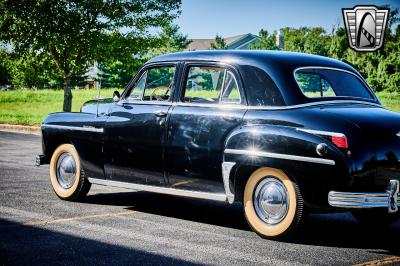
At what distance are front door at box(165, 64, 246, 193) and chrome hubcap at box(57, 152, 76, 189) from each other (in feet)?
6.05

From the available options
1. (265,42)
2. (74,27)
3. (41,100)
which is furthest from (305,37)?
(74,27)

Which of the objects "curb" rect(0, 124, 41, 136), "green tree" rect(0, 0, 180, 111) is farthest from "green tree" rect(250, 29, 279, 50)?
"curb" rect(0, 124, 41, 136)

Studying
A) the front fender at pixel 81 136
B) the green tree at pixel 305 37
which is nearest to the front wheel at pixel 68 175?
the front fender at pixel 81 136

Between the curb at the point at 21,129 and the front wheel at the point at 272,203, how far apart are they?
54.5ft

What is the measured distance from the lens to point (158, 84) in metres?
7.09

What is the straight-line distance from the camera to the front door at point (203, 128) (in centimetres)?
609

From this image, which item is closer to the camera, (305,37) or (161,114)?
(161,114)

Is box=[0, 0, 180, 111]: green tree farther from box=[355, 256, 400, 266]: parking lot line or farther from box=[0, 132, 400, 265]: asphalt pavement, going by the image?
box=[355, 256, 400, 266]: parking lot line

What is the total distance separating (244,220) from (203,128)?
4.26 ft

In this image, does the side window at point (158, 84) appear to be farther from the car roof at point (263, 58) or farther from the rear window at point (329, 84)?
the rear window at point (329, 84)

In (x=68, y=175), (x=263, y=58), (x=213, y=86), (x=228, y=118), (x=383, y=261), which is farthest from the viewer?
(x=68, y=175)

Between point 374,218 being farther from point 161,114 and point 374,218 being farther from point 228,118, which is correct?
point 161,114

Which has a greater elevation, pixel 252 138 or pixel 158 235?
pixel 252 138

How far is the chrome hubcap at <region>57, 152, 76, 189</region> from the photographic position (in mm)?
7809
